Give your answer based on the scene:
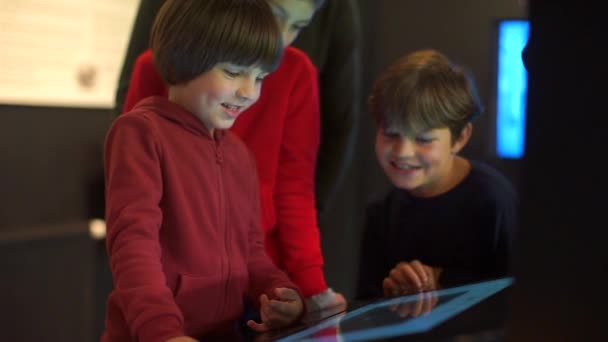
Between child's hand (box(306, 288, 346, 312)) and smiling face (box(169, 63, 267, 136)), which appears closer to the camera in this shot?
smiling face (box(169, 63, 267, 136))

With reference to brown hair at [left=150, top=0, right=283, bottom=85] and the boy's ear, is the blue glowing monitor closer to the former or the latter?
the boy's ear

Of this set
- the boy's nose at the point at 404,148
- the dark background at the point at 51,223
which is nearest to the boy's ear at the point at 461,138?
the boy's nose at the point at 404,148

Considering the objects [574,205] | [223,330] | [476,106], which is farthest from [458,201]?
[574,205]

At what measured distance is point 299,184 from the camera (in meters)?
1.34

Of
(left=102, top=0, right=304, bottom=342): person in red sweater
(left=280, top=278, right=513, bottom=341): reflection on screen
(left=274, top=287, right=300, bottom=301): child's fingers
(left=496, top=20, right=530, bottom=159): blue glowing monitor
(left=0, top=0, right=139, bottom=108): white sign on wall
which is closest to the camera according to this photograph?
(left=280, top=278, right=513, bottom=341): reflection on screen

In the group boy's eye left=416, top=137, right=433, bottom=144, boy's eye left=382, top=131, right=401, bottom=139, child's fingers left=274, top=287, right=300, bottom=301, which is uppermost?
boy's eye left=382, top=131, right=401, bottom=139

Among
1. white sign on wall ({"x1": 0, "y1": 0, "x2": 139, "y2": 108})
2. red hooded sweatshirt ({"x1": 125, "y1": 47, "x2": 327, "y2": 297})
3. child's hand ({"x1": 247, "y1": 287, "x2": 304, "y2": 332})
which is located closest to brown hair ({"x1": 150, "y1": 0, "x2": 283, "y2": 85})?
red hooded sweatshirt ({"x1": 125, "y1": 47, "x2": 327, "y2": 297})

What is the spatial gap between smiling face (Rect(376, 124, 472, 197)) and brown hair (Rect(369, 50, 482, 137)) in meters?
0.02

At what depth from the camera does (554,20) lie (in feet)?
1.42

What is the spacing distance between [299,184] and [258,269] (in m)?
0.27

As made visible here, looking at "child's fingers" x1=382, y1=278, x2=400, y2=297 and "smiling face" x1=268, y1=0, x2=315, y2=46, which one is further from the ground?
"smiling face" x1=268, y1=0, x2=315, y2=46

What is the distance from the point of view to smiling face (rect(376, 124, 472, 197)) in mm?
1295

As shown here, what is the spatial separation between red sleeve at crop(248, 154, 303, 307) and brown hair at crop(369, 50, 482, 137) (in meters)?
0.32

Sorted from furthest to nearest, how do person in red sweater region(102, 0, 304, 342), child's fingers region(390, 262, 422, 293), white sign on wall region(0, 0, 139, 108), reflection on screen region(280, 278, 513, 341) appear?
white sign on wall region(0, 0, 139, 108) < child's fingers region(390, 262, 422, 293) < person in red sweater region(102, 0, 304, 342) < reflection on screen region(280, 278, 513, 341)
